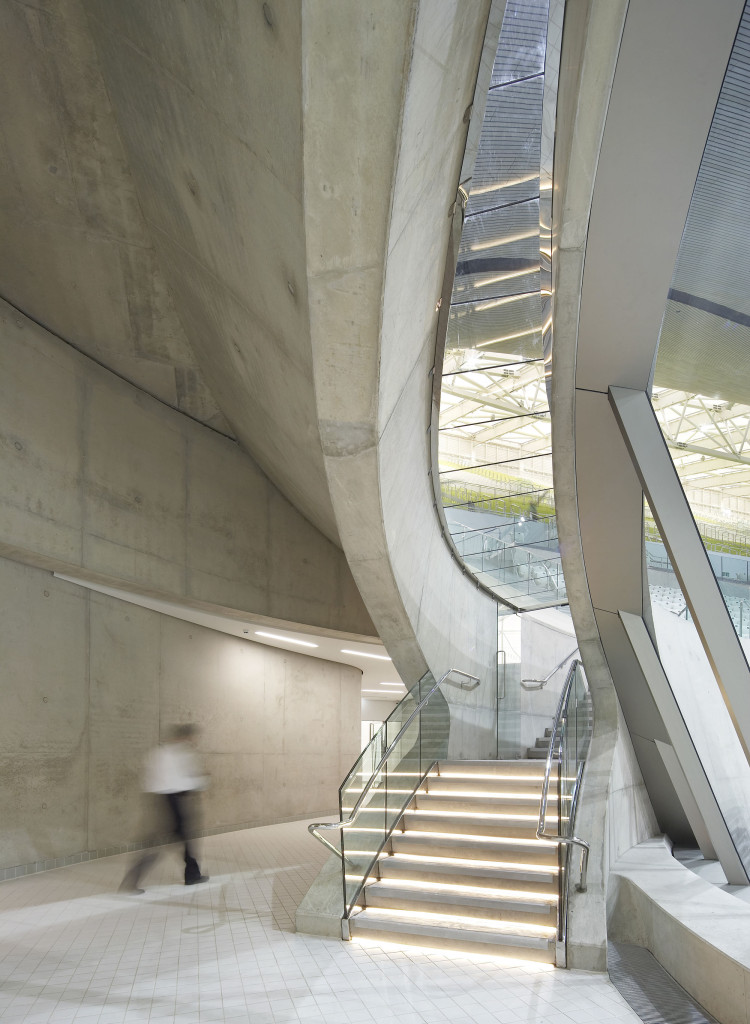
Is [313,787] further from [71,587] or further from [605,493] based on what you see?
[605,493]

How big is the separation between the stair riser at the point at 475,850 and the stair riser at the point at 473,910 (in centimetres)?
84

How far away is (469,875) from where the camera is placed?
6.74m

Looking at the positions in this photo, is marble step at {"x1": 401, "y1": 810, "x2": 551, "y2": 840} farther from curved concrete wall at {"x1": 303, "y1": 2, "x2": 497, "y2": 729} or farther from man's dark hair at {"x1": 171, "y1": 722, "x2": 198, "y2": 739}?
man's dark hair at {"x1": 171, "y1": 722, "x2": 198, "y2": 739}

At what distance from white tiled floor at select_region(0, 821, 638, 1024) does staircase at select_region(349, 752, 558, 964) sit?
20 cm

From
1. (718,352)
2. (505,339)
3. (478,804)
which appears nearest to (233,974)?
(478,804)

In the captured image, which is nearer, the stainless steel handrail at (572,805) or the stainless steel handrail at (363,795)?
the stainless steel handrail at (572,805)

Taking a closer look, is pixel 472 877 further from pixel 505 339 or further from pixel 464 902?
pixel 505 339

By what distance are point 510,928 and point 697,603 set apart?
2.87 meters

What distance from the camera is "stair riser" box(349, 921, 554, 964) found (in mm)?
5555

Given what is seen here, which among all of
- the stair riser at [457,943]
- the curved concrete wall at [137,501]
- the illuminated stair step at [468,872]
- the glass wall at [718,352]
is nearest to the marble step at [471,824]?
the illuminated stair step at [468,872]

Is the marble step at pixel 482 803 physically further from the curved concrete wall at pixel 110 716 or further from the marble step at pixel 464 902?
the curved concrete wall at pixel 110 716

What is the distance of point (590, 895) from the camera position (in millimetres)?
5977

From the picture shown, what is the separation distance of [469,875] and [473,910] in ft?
1.59

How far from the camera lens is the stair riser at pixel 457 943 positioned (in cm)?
555
